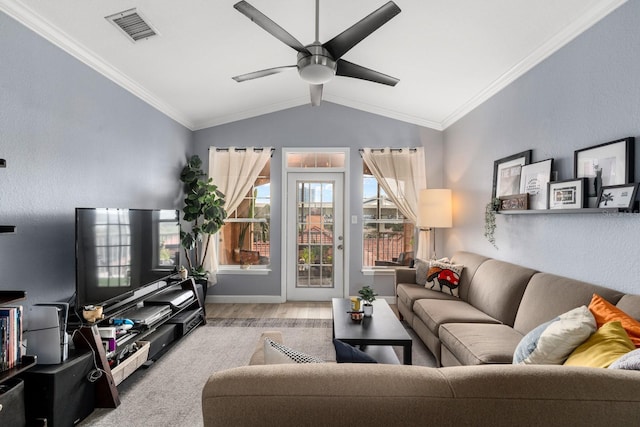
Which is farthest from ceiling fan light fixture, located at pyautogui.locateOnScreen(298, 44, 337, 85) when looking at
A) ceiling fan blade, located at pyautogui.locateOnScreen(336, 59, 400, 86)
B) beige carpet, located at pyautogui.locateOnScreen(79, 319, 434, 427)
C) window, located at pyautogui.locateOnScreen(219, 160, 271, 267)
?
window, located at pyautogui.locateOnScreen(219, 160, 271, 267)

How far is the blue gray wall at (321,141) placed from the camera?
16.5 ft

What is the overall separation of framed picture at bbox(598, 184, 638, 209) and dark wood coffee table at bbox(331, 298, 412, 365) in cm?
149

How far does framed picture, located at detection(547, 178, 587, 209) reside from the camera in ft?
7.59

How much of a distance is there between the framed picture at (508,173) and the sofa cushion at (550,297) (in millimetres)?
912

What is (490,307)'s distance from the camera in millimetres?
2979

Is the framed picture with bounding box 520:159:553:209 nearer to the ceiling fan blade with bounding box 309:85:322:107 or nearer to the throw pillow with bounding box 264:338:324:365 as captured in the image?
the ceiling fan blade with bounding box 309:85:322:107

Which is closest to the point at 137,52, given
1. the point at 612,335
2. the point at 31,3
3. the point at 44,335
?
the point at 31,3

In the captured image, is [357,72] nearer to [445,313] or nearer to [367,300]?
[367,300]

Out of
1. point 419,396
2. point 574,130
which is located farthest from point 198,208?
point 419,396

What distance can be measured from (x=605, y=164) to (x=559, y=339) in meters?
1.19

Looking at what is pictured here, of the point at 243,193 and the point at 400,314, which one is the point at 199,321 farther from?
the point at 400,314

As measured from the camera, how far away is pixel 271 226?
199 inches

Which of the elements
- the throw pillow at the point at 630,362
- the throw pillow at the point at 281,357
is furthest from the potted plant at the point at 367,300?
the throw pillow at the point at 630,362

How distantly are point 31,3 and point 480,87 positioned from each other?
381 centimetres
